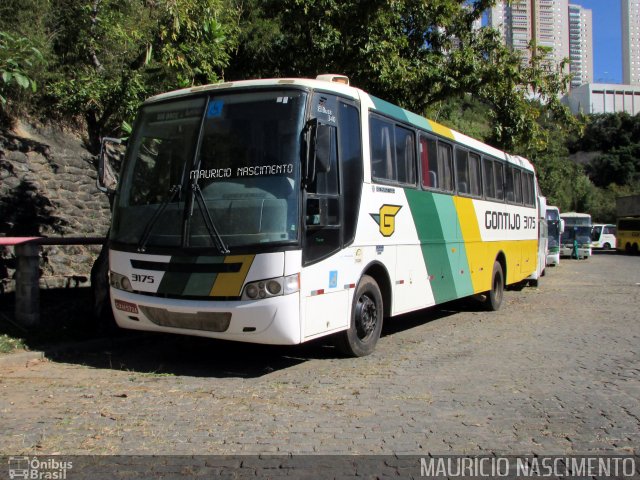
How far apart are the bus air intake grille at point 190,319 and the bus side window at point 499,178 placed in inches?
318

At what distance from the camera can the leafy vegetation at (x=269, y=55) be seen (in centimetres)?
938

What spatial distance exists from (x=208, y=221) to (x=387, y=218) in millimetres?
2565

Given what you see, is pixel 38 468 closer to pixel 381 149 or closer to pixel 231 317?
pixel 231 317

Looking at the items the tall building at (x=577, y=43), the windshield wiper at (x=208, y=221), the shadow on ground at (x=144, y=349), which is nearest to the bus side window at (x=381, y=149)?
the windshield wiper at (x=208, y=221)

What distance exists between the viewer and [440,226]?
957cm

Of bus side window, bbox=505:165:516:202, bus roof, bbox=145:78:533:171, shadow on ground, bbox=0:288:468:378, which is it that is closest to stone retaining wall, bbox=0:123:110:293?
shadow on ground, bbox=0:288:468:378

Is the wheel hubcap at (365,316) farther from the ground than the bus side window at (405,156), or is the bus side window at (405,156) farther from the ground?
the bus side window at (405,156)

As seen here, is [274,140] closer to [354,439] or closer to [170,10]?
[354,439]

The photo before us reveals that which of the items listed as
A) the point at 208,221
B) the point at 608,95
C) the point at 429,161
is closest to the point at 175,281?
the point at 208,221

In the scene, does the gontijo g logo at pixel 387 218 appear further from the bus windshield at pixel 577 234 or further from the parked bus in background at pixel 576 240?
the bus windshield at pixel 577 234

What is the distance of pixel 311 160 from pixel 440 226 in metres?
4.02

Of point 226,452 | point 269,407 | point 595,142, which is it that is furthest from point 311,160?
point 595,142

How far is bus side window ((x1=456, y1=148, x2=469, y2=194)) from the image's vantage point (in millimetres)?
10500

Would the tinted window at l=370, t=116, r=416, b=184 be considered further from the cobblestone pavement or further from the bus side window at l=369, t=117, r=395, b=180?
the cobblestone pavement
